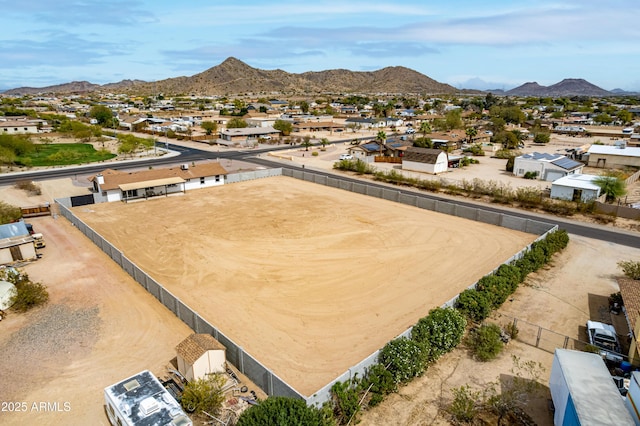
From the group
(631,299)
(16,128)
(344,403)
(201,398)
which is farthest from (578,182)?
(16,128)

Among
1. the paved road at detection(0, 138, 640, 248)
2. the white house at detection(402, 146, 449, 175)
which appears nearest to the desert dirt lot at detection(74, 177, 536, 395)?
the paved road at detection(0, 138, 640, 248)

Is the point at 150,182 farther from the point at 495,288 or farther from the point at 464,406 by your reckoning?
the point at 464,406

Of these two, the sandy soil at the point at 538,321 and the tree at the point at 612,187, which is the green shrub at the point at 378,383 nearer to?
the sandy soil at the point at 538,321

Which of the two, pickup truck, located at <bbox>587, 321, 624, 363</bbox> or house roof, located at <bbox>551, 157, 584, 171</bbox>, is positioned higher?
house roof, located at <bbox>551, 157, 584, 171</bbox>

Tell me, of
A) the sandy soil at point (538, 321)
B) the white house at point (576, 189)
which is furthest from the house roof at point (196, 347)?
the white house at point (576, 189)

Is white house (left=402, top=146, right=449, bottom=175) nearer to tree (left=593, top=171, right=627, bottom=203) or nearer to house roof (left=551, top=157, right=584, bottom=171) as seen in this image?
house roof (left=551, top=157, right=584, bottom=171)

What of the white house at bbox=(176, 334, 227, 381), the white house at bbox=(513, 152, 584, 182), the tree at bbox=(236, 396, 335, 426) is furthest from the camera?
the white house at bbox=(513, 152, 584, 182)

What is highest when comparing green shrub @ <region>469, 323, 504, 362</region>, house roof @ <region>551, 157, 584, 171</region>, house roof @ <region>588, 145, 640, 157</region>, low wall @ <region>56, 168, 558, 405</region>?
house roof @ <region>588, 145, 640, 157</region>
